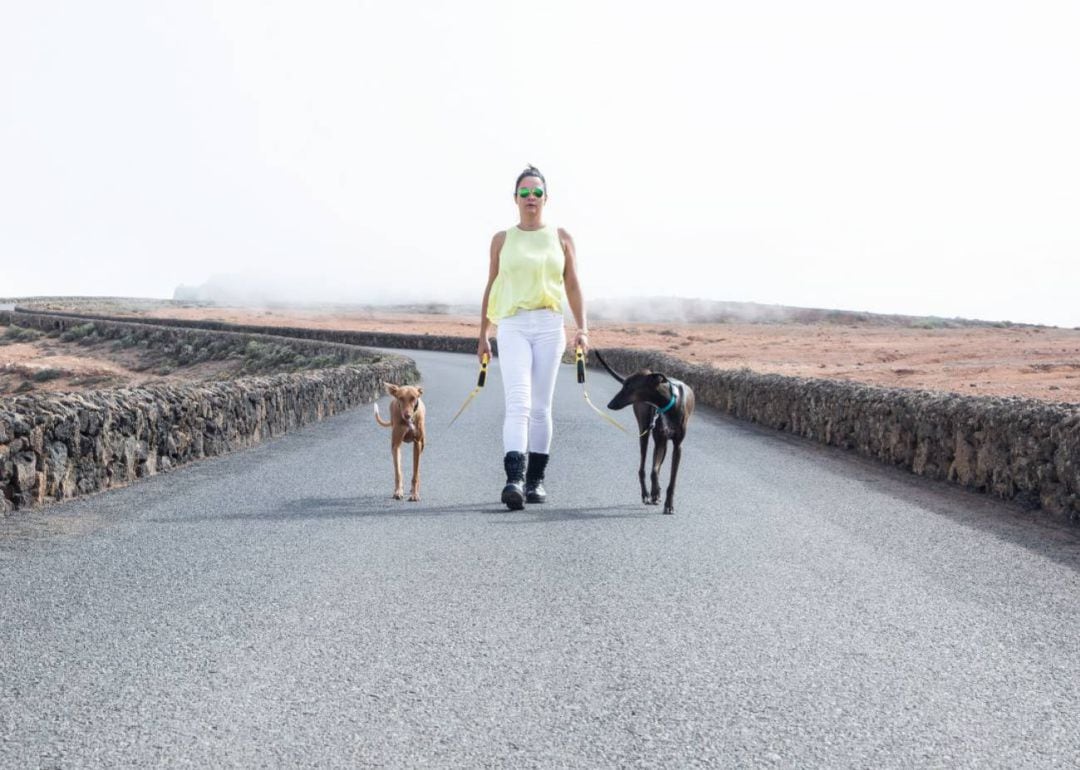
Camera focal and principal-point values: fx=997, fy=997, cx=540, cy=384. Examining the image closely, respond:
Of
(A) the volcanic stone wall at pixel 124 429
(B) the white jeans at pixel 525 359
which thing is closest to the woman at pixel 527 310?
(B) the white jeans at pixel 525 359

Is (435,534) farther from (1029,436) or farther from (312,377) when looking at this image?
(312,377)

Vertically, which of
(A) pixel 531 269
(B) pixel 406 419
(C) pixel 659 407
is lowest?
(B) pixel 406 419

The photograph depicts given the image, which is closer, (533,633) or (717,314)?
(533,633)

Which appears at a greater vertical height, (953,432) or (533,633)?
(953,432)

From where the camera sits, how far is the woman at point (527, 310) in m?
7.79

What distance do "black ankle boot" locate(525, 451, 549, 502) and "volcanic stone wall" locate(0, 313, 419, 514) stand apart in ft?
13.5

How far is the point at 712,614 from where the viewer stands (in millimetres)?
5172

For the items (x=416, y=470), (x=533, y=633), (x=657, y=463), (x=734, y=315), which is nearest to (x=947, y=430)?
(x=657, y=463)

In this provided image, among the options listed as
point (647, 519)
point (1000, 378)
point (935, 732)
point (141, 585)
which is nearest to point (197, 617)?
point (141, 585)

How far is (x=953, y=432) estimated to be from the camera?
35.7 feet

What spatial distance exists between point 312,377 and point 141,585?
11.8 m

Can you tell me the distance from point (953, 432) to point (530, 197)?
587 centimetres

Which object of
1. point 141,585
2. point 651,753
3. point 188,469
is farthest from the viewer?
point 188,469

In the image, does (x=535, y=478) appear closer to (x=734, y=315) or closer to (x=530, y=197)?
(x=530, y=197)
